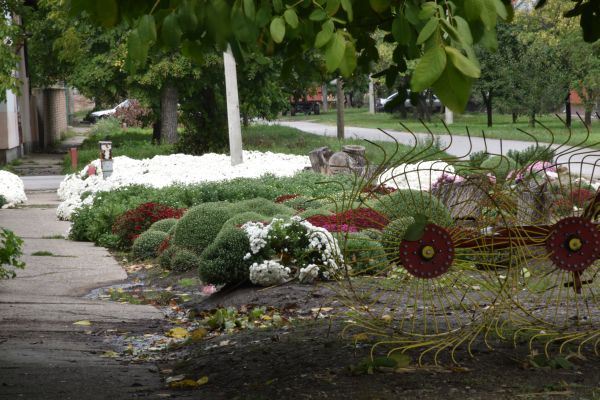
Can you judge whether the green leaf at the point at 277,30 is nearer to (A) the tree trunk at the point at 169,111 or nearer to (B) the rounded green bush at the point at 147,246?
(B) the rounded green bush at the point at 147,246

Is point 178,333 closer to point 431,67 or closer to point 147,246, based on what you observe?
point 147,246

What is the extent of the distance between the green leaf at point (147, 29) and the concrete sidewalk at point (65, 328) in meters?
2.52

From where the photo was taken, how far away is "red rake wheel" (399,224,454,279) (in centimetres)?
575

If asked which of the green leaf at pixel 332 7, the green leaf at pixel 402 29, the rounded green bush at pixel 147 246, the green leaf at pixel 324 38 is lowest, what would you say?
the rounded green bush at pixel 147 246

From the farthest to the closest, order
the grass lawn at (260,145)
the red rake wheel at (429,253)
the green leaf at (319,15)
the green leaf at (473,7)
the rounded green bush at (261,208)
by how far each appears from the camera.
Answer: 1. the grass lawn at (260,145)
2. the rounded green bush at (261,208)
3. the red rake wheel at (429,253)
4. the green leaf at (319,15)
5. the green leaf at (473,7)

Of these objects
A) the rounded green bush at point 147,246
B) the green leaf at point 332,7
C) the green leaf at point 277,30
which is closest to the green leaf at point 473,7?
the green leaf at point 332,7

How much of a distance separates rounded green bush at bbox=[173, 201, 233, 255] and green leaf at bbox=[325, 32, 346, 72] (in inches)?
325

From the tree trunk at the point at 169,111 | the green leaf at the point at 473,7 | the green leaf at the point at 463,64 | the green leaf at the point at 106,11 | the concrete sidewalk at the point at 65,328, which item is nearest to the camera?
the green leaf at the point at 463,64

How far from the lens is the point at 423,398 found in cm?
503

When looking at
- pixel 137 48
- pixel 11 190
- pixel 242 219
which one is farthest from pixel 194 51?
pixel 11 190

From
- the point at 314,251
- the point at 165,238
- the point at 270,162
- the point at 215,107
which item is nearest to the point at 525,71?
the point at 215,107

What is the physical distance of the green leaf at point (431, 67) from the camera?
291cm

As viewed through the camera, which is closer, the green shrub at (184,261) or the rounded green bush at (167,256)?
the green shrub at (184,261)

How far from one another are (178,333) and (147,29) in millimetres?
4728
